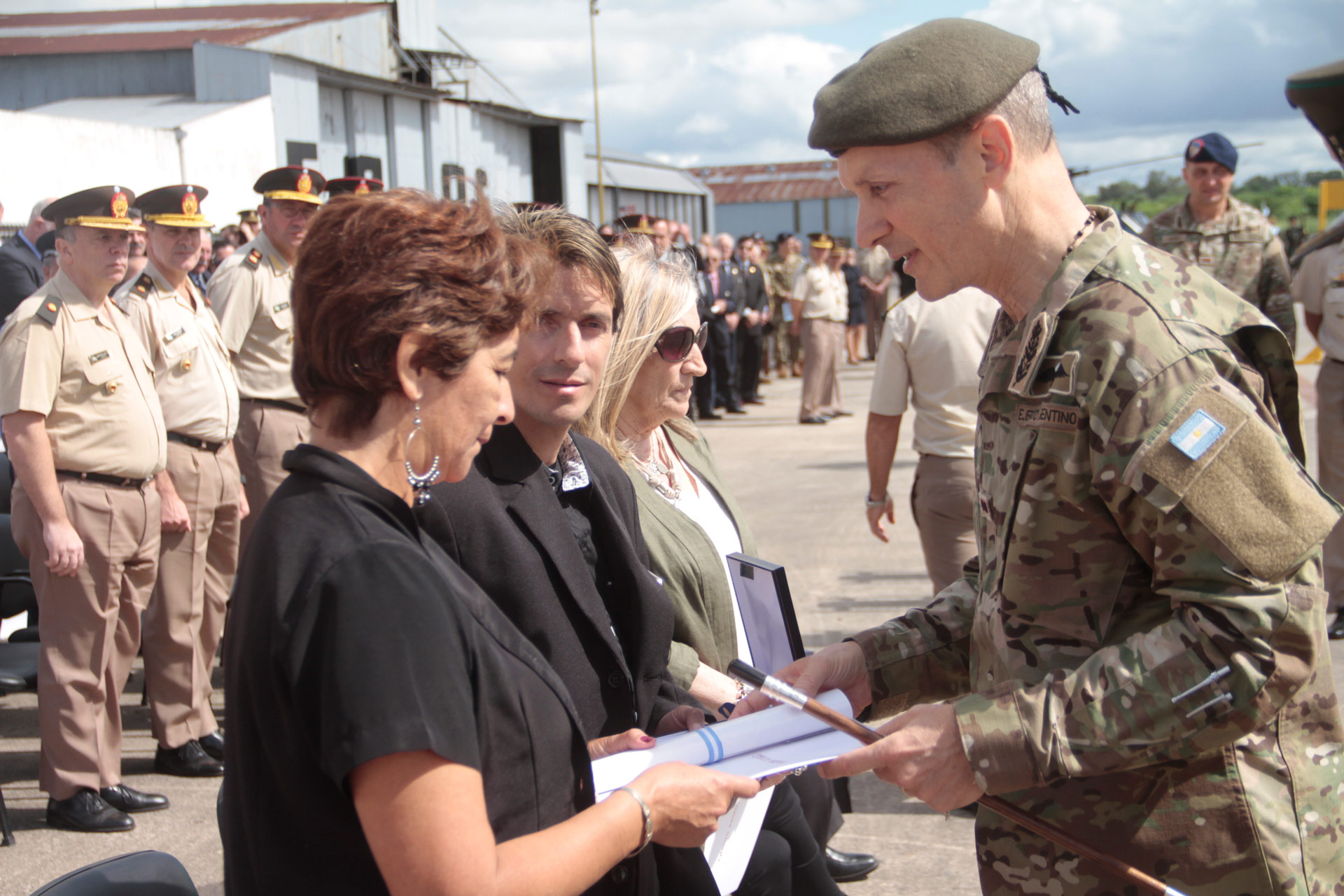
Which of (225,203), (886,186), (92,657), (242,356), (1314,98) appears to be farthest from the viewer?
(225,203)

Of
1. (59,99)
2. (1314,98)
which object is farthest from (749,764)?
(59,99)

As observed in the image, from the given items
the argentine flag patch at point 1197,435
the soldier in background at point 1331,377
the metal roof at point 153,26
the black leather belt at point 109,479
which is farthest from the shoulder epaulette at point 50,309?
the metal roof at point 153,26

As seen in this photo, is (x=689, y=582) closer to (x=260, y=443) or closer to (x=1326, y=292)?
(x=260, y=443)

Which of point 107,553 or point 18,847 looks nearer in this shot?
point 18,847

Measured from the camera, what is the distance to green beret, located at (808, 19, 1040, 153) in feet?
5.02

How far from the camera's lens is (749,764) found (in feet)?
5.42

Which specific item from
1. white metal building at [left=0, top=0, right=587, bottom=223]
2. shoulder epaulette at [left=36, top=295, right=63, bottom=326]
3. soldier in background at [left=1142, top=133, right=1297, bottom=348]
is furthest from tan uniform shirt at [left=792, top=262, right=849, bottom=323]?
shoulder epaulette at [left=36, top=295, right=63, bottom=326]

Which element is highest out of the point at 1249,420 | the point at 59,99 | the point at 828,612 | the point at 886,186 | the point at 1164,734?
the point at 59,99

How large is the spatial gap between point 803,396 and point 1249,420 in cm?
1241

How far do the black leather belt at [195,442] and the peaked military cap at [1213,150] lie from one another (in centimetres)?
543

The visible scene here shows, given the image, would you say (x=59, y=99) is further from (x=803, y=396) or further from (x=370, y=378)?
(x=370, y=378)

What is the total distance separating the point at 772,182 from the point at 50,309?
44936 mm

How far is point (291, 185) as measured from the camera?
580 cm

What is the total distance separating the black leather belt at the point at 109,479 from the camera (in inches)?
162
